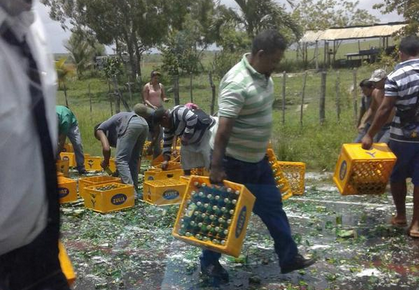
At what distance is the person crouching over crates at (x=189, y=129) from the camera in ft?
22.8

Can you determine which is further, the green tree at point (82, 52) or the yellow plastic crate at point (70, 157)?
the green tree at point (82, 52)

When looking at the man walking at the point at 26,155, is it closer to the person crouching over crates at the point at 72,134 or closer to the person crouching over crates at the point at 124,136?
the person crouching over crates at the point at 124,136

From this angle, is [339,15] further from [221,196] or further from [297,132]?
[221,196]

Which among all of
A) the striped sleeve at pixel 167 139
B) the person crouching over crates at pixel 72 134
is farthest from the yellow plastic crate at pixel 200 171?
the person crouching over crates at pixel 72 134

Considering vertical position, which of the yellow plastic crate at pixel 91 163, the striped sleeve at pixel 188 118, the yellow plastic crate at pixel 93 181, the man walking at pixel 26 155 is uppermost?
the man walking at pixel 26 155

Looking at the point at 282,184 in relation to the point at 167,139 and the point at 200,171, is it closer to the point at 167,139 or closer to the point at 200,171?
the point at 200,171

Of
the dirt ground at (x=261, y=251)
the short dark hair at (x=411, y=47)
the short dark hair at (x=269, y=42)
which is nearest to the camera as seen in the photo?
the short dark hair at (x=269, y=42)

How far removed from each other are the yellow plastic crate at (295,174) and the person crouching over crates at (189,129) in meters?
1.08

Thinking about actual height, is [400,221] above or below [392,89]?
below

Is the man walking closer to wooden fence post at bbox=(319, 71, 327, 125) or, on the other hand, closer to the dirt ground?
the dirt ground

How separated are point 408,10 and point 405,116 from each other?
37.7ft

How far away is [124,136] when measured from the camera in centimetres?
767

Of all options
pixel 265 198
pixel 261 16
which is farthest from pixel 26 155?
pixel 261 16

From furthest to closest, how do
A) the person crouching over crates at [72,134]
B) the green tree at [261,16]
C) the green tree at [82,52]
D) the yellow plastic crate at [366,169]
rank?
the green tree at [82,52] < the green tree at [261,16] < the person crouching over crates at [72,134] < the yellow plastic crate at [366,169]
